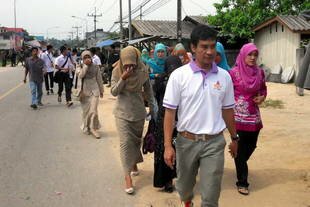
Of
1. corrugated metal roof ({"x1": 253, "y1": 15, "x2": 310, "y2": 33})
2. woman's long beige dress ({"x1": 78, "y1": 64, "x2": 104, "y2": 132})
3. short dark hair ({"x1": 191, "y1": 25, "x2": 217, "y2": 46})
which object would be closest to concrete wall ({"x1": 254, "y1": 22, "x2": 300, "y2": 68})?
corrugated metal roof ({"x1": 253, "y1": 15, "x2": 310, "y2": 33})

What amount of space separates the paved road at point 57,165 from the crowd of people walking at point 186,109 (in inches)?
16.3

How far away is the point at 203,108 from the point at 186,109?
0.15 meters

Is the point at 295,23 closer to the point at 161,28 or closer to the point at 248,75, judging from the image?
the point at 161,28

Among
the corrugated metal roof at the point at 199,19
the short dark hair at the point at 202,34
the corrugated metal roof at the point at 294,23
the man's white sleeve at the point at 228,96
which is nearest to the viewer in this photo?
the short dark hair at the point at 202,34

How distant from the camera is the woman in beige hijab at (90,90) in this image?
9.13 m

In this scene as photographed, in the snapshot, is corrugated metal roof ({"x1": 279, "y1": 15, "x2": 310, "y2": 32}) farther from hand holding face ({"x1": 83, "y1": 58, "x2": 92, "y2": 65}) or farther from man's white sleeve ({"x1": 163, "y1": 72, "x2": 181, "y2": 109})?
man's white sleeve ({"x1": 163, "y1": 72, "x2": 181, "y2": 109})

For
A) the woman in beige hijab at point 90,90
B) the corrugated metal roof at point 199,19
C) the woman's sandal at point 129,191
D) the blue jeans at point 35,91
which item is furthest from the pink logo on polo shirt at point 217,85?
the corrugated metal roof at point 199,19

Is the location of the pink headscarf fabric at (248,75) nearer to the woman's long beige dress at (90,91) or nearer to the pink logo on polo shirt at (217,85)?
the pink logo on polo shirt at (217,85)

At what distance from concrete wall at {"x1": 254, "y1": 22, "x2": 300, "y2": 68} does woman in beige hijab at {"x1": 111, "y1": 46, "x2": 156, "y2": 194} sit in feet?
50.8

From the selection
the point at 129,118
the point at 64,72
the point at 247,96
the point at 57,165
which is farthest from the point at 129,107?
the point at 64,72

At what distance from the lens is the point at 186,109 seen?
154 inches

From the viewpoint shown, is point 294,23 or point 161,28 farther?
point 161,28

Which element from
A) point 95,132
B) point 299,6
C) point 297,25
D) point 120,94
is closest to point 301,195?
point 120,94

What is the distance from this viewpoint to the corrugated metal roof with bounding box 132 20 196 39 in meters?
27.0
